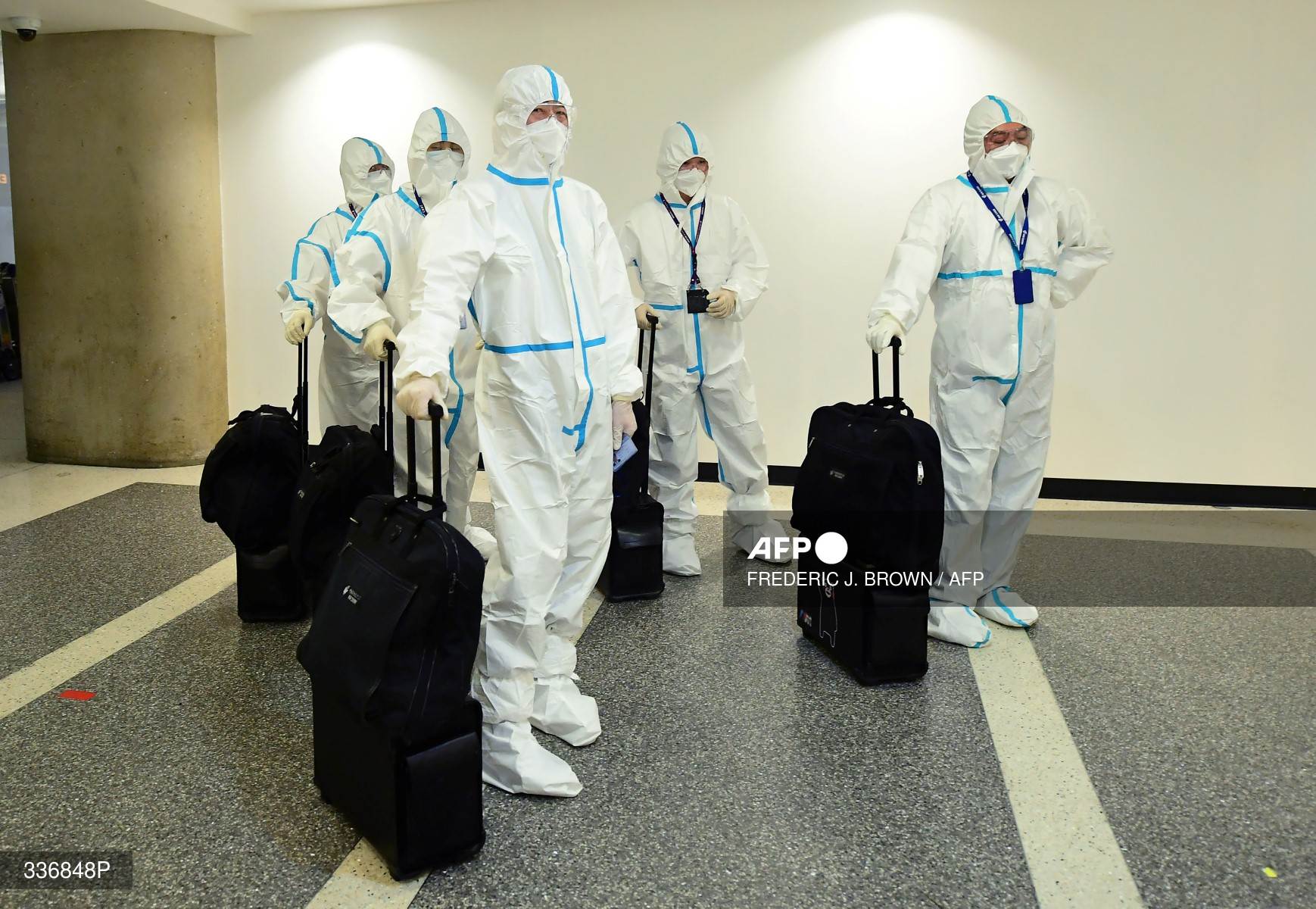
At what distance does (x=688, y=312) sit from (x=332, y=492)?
145 centimetres

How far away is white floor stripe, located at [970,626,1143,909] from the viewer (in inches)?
71.9

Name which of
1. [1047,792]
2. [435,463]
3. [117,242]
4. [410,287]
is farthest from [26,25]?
[1047,792]

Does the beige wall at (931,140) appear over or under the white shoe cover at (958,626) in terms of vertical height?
over

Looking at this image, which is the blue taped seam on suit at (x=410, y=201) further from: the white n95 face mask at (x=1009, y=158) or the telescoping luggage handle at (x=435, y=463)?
the white n95 face mask at (x=1009, y=158)

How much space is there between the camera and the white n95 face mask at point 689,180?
3.50 metres

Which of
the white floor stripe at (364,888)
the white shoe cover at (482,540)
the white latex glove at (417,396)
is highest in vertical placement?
the white latex glove at (417,396)

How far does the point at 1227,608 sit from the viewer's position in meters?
3.25

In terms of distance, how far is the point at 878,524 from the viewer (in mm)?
2570

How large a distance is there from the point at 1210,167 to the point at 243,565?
4.25 meters

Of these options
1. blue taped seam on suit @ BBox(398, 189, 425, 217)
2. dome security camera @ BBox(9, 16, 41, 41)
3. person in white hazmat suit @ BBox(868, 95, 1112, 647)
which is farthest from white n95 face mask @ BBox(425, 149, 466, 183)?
dome security camera @ BBox(9, 16, 41, 41)

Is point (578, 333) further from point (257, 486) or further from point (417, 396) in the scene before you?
point (257, 486)

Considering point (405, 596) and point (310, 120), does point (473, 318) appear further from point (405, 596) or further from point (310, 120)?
point (310, 120)

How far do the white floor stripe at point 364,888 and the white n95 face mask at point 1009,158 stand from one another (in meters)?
2.41

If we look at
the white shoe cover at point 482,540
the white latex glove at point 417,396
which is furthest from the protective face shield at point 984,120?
the white shoe cover at point 482,540
